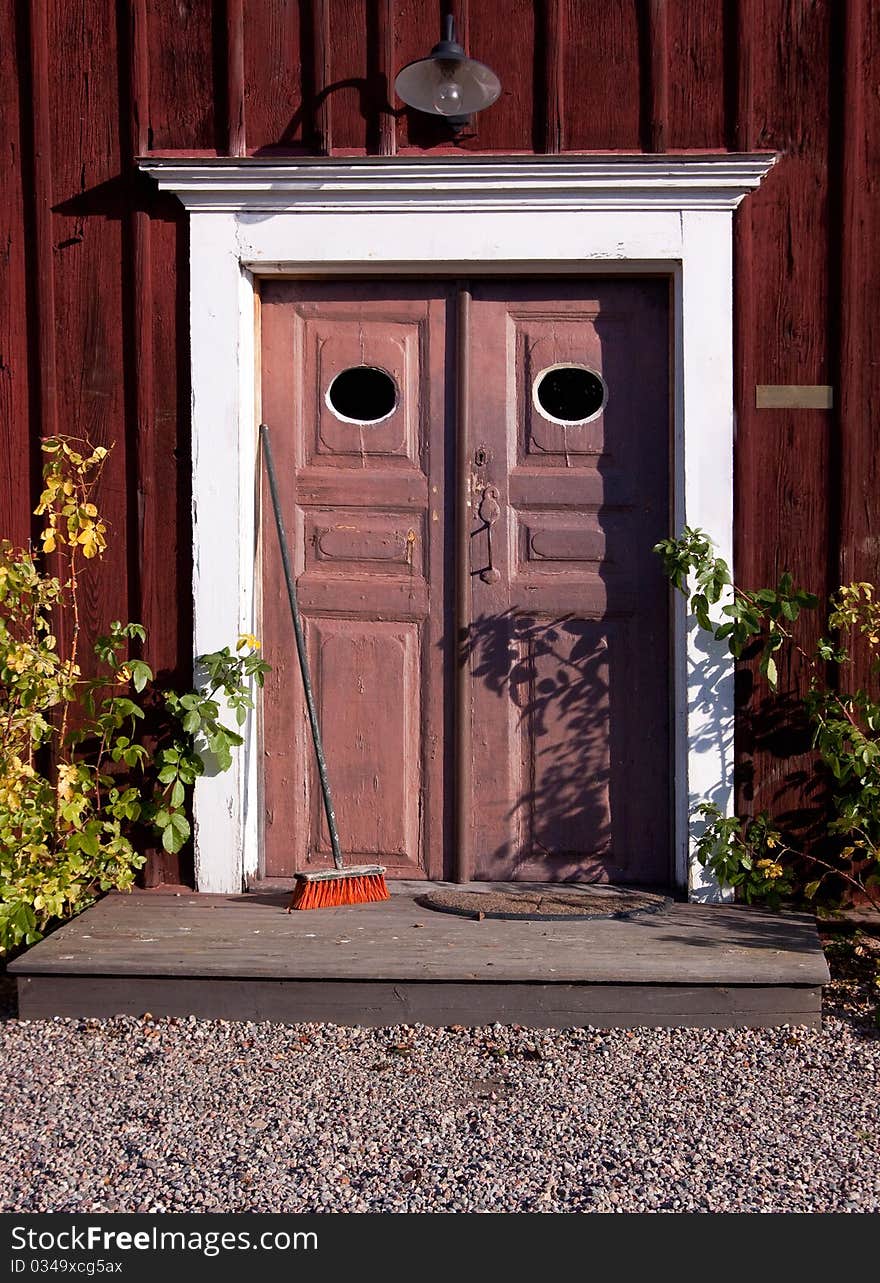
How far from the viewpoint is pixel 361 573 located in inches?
181

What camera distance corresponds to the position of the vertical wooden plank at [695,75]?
14.1ft

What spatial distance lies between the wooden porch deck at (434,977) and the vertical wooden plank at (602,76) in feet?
8.98

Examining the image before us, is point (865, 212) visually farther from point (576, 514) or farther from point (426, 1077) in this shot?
point (426, 1077)

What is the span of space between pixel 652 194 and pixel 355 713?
2.13 metres

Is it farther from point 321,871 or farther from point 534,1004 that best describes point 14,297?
point 534,1004

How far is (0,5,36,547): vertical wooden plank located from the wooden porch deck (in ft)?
5.46

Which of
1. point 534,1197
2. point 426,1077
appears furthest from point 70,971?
point 534,1197

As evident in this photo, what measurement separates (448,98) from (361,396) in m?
1.07

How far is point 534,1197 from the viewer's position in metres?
2.70

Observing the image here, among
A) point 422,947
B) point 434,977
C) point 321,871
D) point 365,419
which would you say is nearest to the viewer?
point 434,977

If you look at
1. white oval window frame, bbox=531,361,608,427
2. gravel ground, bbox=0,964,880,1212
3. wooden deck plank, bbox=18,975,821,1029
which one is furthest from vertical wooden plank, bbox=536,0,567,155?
gravel ground, bbox=0,964,880,1212

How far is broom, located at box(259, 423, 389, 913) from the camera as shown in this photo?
13.7 ft

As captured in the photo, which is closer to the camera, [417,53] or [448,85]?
[448,85]

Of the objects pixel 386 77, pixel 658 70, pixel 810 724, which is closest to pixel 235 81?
pixel 386 77
